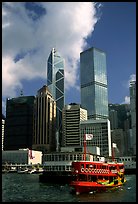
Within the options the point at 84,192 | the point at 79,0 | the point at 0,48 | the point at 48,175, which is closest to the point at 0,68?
the point at 0,48

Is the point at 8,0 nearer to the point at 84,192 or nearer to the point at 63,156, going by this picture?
the point at 84,192

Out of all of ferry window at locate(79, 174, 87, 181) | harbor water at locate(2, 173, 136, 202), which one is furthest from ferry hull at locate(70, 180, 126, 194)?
ferry window at locate(79, 174, 87, 181)

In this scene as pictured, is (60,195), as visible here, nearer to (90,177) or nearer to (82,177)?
(82,177)

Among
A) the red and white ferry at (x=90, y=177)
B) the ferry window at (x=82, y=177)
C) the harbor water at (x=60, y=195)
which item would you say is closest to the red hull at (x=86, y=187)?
the red and white ferry at (x=90, y=177)

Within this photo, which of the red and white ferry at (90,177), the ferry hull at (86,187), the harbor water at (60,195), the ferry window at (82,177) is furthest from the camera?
the ferry window at (82,177)

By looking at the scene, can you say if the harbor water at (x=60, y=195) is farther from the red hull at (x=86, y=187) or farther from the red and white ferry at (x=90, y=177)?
the red and white ferry at (x=90, y=177)

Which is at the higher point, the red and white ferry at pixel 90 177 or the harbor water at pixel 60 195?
the red and white ferry at pixel 90 177

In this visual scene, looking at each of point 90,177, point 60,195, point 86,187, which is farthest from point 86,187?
point 60,195

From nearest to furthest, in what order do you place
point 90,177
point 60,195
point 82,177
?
point 60,195 < point 82,177 < point 90,177

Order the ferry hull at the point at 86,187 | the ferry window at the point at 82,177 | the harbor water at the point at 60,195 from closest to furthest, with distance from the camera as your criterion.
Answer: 1. the harbor water at the point at 60,195
2. the ferry hull at the point at 86,187
3. the ferry window at the point at 82,177

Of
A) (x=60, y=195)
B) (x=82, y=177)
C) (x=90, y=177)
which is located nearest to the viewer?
(x=60, y=195)

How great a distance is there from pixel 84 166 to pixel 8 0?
4777 cm

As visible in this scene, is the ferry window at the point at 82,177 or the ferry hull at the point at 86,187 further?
the ferry window at the point at 82,177

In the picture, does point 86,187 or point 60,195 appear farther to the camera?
point 86,187
